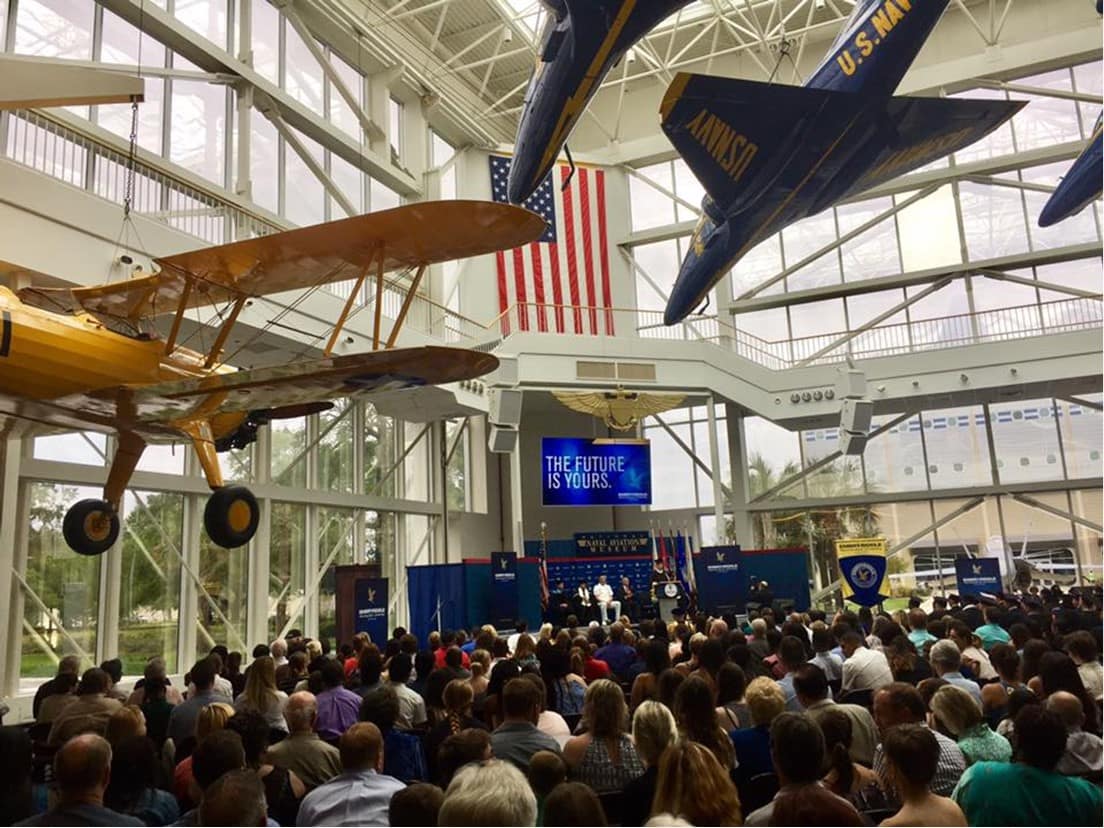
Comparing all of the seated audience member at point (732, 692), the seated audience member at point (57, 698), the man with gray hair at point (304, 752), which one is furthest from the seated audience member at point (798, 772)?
the seated audience member at point (57, 698)

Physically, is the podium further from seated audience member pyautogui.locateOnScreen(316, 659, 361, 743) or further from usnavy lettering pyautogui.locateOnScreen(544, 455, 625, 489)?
seated audience member pyautogui.locateOnScreen(316, 659, 361, 743)

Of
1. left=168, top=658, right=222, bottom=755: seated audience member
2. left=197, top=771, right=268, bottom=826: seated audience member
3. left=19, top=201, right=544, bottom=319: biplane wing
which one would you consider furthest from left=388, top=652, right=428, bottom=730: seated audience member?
left=19, top=201, right=544, bottom=319: biplane wing

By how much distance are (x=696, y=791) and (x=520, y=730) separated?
1345 mm

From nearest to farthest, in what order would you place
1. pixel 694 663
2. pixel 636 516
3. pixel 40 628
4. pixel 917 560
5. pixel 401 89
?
pixel 694 663 < pixel 40 628 < pixel 401 89 < pixel 917 560 < pixel 636 516

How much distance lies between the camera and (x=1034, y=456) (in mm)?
19594

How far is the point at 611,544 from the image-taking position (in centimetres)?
1820

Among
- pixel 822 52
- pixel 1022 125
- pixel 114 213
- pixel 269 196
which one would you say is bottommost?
pixel 114 213

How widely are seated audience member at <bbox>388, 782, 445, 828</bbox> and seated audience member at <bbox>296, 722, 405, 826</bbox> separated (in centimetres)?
64

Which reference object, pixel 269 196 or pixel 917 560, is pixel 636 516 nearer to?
pixel 917 560

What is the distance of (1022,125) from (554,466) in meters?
13.8

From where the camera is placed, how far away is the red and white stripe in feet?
67.2

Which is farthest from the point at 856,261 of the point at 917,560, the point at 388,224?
the point at 388,224

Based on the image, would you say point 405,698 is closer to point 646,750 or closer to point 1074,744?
point 646,750

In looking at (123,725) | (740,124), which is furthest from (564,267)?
(123,725)
